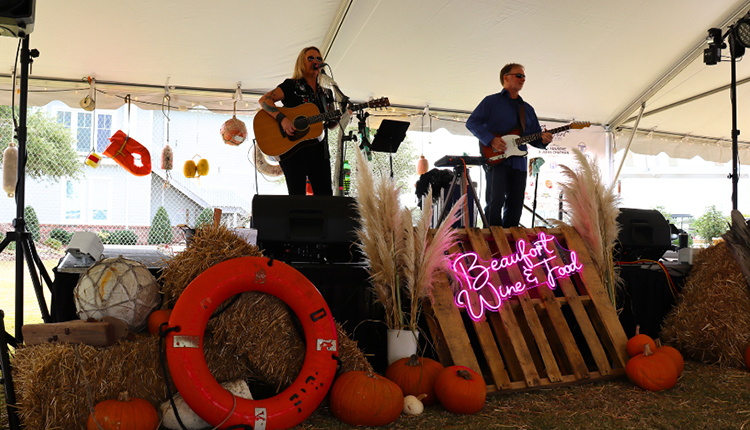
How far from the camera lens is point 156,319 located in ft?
6.77

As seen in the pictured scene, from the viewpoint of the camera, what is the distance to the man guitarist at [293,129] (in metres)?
2.98

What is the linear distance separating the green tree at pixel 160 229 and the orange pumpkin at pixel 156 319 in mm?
7172

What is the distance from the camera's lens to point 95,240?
250cm

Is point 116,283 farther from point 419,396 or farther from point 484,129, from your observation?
point 484,129

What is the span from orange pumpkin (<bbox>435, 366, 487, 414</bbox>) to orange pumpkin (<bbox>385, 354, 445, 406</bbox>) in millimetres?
66

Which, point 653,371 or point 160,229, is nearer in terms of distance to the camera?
point 653,371

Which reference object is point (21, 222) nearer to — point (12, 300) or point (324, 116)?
point (324, 116)

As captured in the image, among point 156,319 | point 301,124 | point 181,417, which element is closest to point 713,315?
point 301,124

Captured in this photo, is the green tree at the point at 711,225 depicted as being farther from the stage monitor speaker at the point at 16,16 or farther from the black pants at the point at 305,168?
the stage monitor speaker at the point at 16,16

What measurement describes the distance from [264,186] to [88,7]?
7.89 m

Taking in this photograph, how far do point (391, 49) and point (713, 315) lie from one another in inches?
139

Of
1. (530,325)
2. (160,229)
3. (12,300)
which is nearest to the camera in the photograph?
(530,325)

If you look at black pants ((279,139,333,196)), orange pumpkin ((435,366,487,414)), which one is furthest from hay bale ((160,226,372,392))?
black pants ((279,139,333,196))

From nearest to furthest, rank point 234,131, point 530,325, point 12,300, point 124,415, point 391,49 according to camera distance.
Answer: point 124,415 → point 530,325 → point 391,49 → point 12,300 → point 234,131
